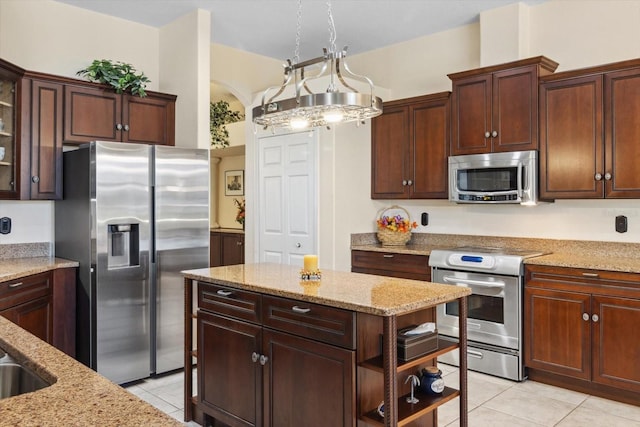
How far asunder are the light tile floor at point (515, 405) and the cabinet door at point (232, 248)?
12.3 ft

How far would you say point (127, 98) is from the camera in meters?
4.11

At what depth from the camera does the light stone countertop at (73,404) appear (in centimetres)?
97

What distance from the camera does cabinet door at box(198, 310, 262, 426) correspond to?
103 inches

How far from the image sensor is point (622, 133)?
11.4 ft

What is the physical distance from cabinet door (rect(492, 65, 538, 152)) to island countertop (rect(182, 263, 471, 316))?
1886 millimetres

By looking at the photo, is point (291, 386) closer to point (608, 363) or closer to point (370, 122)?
point (608, 363)

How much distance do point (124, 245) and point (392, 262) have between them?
2.27m

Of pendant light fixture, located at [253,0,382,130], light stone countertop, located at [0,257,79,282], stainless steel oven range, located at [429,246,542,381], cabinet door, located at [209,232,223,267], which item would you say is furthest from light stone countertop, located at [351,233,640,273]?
cabinet door, located at [209,232,223,267]

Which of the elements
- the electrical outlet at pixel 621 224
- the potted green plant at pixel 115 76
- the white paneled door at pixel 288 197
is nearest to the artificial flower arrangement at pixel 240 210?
the white paneled door at pixel 288 197

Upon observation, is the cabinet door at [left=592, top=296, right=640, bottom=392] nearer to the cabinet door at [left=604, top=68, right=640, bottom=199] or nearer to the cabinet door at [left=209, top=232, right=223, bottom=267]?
the cabinet door at [left=604, top=68, right=640, bottom=199]

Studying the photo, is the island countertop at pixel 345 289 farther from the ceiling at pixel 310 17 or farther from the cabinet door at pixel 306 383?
the ceiling at pixel 310 17

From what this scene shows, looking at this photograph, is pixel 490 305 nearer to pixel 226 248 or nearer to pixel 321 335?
pixel 321 335

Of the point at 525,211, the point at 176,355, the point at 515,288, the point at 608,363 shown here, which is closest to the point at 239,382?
the point at 176,355

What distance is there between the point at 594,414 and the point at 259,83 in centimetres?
433
